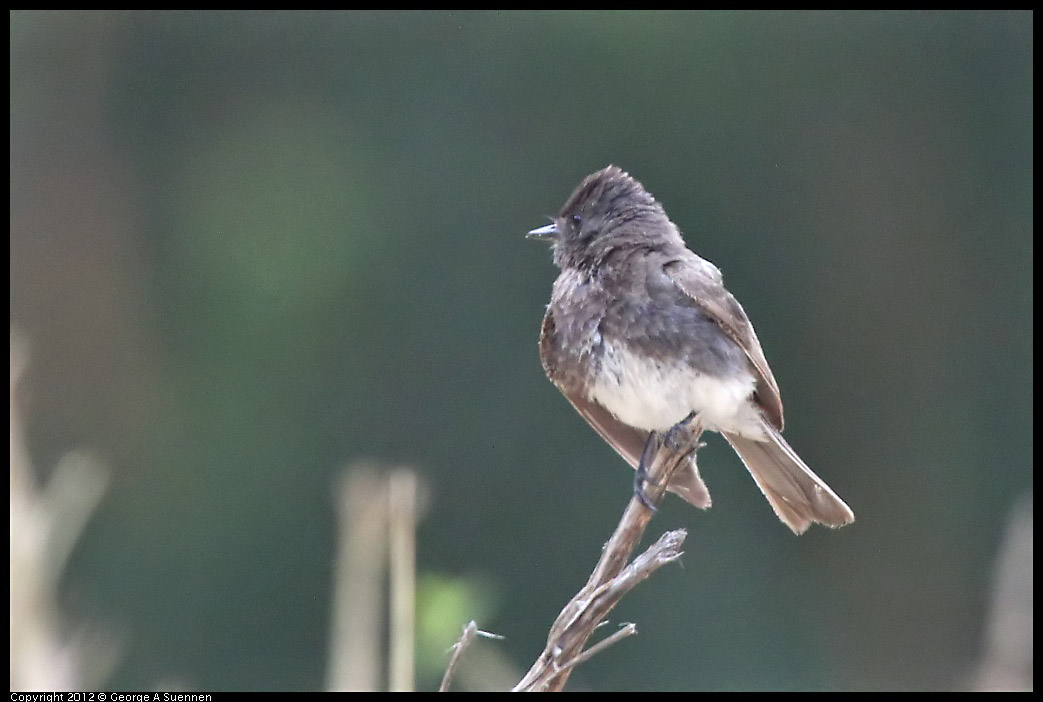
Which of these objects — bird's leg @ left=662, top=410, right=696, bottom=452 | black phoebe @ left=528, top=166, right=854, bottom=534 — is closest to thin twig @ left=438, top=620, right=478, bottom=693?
bird's leg @ left=662, top=410, right=696, bottom=452

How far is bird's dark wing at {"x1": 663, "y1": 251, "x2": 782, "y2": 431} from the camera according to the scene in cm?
390

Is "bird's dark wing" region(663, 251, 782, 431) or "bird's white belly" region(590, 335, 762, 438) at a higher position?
"bird's dark wing" region(663, 251, 782, 431)

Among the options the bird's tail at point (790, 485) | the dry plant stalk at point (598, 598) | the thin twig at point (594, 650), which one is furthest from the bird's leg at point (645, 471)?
the thin twig at point (594, 650)

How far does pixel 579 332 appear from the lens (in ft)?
12.9

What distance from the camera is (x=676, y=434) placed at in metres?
3.62

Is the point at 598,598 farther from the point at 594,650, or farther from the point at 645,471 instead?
the point at 645,471

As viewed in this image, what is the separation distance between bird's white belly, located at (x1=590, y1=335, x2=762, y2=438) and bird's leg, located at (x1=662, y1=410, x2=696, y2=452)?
27 millimetres

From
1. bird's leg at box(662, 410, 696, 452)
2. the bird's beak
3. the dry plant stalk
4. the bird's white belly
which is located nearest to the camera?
the dry plant stalk

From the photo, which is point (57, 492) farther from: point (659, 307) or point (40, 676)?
point (659, 307)

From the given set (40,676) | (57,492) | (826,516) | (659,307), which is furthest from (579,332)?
(40,676)

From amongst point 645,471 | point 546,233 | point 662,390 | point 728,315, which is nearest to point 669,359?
point 662,390

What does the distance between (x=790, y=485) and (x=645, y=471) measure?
0.65 meters

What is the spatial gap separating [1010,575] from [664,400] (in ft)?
5.50

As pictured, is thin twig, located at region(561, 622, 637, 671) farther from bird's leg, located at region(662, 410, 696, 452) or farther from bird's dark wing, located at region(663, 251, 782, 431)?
bird's dark wing, located at region(663, 251, 782, 431)
